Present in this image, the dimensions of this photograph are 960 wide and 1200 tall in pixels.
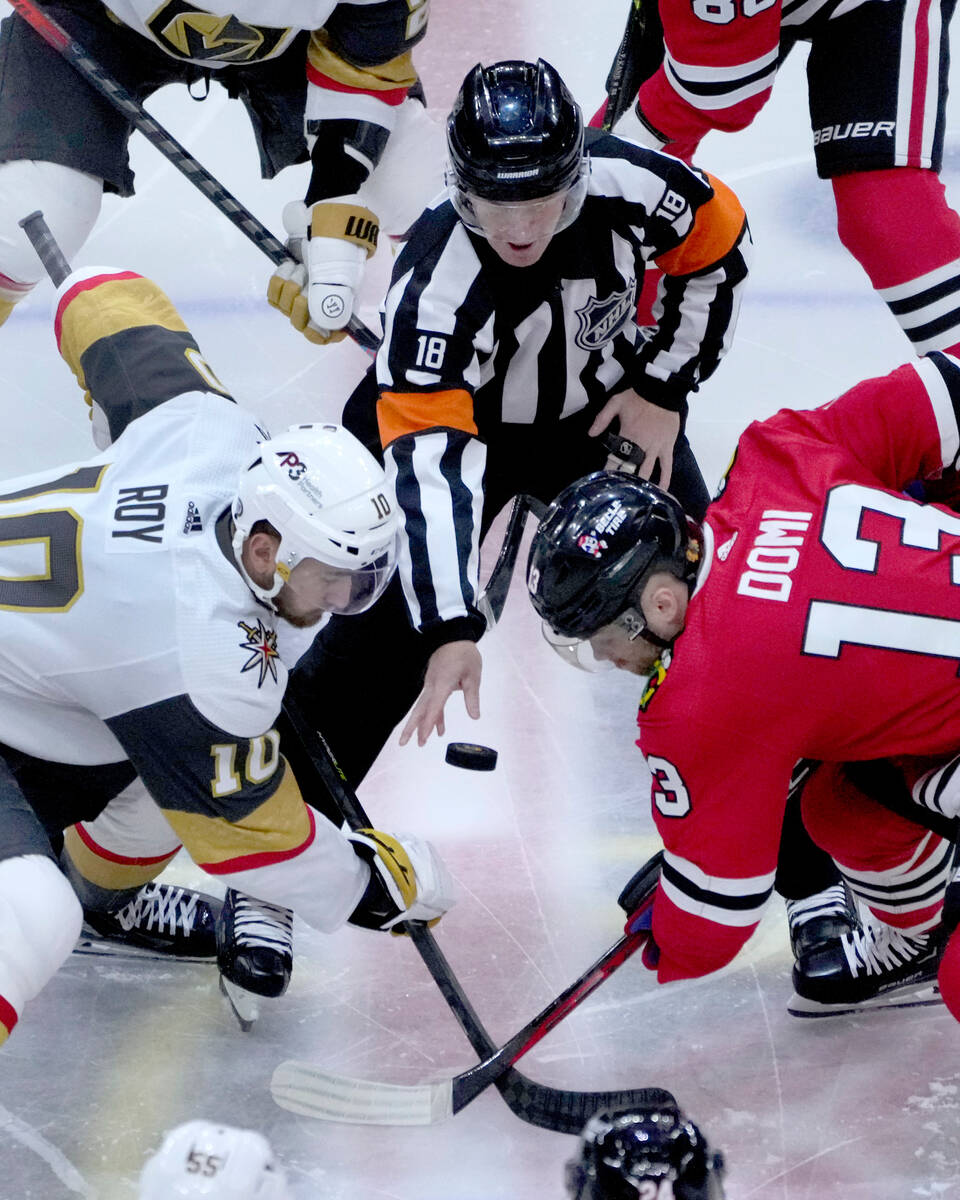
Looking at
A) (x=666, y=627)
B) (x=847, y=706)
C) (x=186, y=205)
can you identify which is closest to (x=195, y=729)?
(x=666, y=627)

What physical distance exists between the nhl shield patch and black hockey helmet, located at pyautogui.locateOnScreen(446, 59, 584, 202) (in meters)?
0.27

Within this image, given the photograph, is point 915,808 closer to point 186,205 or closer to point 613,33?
point 186,205

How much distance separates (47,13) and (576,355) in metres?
1.27

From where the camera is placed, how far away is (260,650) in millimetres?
2141

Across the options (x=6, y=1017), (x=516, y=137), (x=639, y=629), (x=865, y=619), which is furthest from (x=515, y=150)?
(x=6, y=1017)

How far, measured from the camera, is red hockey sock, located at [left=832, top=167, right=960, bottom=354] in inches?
110

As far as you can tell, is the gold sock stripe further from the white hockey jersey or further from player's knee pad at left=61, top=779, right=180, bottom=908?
the white hockey jersey

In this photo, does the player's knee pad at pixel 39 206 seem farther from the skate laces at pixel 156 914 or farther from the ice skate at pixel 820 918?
the ice skate at pixel 820 918

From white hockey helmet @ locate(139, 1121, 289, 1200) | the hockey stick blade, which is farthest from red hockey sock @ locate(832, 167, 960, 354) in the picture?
white hockey helmet @ locate(139, 1121, 289, 1200)

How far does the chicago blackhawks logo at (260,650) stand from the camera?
212cm

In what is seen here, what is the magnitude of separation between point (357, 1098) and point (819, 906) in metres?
0.80

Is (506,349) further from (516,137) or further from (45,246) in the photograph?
(45,246)

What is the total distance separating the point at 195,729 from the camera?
208 centimetres

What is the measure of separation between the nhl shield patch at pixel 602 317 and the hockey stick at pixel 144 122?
0.75 meters
